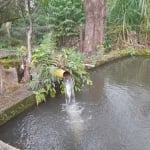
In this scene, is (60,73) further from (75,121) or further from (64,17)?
(64,17)

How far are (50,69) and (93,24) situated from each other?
12.6 ft

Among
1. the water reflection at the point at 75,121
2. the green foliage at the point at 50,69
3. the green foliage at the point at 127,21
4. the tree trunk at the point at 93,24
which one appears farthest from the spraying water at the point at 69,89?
the green foliage at the point at 127,21

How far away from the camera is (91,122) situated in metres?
4.98

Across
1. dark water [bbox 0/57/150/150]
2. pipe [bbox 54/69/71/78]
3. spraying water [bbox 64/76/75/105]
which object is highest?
pipe [bbox 54/69/71/78]

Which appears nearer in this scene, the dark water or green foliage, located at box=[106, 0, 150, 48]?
the dark water

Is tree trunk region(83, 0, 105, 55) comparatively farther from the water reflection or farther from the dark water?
the water reflection

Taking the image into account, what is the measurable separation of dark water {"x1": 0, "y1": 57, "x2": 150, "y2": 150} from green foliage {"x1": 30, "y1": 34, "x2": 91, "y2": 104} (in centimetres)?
24

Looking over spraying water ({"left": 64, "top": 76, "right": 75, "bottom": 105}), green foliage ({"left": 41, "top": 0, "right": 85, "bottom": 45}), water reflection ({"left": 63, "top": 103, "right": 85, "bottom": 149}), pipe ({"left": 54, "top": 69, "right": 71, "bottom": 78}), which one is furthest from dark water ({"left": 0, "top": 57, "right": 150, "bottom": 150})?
green foliage ({"left": 41, "top": 0, "right": 85, "bottom": 45})

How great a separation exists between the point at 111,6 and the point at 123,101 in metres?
5.32

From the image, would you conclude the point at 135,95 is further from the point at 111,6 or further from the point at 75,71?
the point at 111,6

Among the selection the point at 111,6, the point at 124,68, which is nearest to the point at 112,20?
the point at 111,6

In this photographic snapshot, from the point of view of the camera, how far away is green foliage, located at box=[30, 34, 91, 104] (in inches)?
233

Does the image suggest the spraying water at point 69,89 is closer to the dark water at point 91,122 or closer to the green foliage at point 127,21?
the dark water at point 91,122

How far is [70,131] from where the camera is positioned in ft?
15.4
